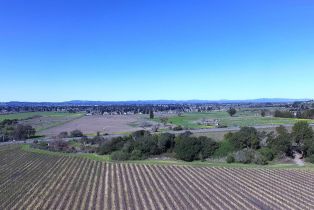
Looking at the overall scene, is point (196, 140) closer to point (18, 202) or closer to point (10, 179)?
point (10, 179)

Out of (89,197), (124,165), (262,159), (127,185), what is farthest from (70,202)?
(262,159)

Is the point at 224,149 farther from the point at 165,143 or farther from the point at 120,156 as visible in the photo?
the point at 120,156

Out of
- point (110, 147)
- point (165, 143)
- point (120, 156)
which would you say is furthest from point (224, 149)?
point (110, 147)

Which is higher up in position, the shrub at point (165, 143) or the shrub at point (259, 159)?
the shrub at point (165, 143)

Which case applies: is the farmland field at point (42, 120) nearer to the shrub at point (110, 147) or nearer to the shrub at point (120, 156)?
the shrub at point (110, 147)

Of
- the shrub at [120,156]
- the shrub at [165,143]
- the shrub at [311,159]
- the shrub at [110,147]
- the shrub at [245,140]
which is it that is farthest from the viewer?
the shrub at [110,147]

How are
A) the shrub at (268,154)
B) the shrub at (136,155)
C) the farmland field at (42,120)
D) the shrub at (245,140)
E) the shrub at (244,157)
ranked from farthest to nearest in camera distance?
the farmland field at (42,120) → the shrub at (245,140) → the shrub at (136,155) → the shrub at (268,154) → the shrub at (244,157)

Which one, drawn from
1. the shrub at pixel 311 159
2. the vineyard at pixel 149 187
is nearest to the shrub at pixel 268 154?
the shrub at pixel 311 159

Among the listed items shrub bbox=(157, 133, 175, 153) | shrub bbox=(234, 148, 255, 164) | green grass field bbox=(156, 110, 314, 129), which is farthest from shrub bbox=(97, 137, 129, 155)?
green grass field bbox=(156, 110, 314, 129)

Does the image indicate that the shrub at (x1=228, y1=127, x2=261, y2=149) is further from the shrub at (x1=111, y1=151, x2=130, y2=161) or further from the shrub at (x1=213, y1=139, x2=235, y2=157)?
the shrub at (x1=111, y1=151, x2=130, y2=161)
